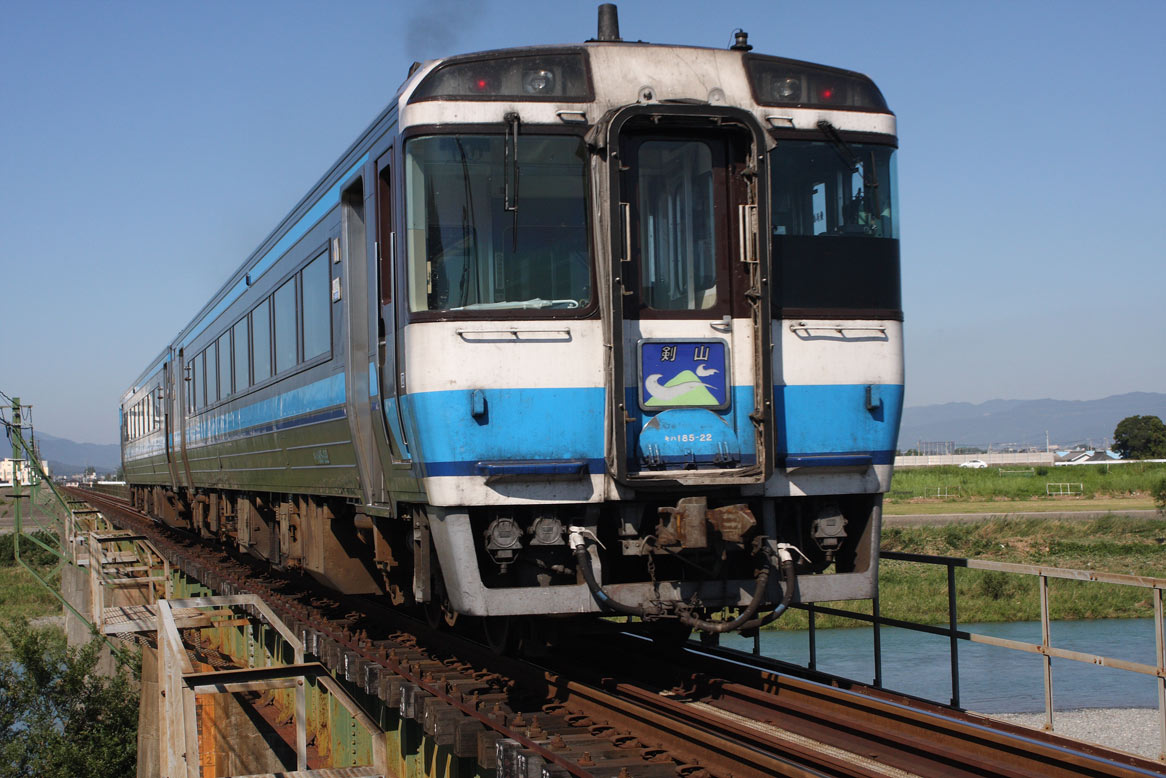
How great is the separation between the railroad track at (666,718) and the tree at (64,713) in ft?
66.9

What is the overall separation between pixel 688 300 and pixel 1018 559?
30.5m

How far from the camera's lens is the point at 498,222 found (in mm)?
6211

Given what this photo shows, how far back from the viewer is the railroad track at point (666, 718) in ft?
17.6

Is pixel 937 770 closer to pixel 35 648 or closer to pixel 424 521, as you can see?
pixel 424 521

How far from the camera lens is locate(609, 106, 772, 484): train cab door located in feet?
20.0

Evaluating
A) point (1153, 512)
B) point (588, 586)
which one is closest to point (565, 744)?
point (588, 586)

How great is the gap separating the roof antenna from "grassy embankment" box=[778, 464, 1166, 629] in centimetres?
2164

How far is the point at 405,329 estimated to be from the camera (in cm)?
619

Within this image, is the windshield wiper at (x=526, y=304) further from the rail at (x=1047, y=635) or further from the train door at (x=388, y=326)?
the rail at (x=1047, y=635)

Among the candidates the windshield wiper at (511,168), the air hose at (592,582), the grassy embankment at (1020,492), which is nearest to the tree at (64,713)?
the air hose at (592,582)

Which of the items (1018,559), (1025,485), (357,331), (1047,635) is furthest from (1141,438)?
(357,331)

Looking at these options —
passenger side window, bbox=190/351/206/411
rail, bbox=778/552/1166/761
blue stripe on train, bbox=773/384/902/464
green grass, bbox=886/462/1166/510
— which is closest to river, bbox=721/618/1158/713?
passenger side window, bbox=190/351/206/411

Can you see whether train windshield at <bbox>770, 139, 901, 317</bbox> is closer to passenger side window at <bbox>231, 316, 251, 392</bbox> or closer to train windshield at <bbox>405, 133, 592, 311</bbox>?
train windshield at <bbox>405, 133, 592, 311</bbox>

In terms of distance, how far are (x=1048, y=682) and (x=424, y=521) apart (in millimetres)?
3633
